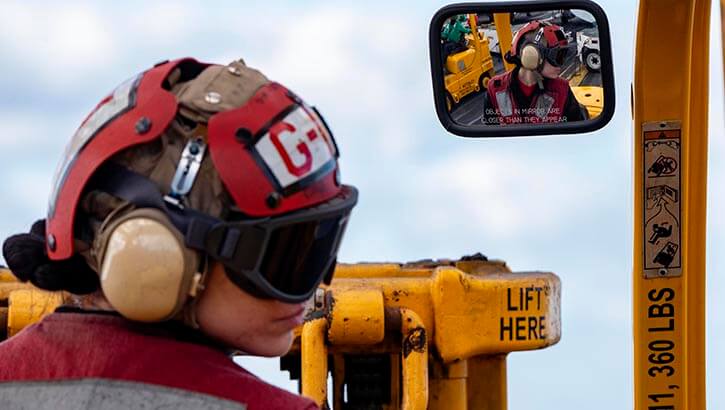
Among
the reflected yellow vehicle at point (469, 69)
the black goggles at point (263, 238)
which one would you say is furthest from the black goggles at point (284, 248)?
the reflected yellow vehicle at point (469, 69)

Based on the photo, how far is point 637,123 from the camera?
4652 mm

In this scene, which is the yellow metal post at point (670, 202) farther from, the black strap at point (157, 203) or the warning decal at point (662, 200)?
the black strap at point (157, 203)

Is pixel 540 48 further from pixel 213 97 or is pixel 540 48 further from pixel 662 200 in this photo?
pixel 213 97

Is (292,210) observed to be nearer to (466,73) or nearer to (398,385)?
(466,73)

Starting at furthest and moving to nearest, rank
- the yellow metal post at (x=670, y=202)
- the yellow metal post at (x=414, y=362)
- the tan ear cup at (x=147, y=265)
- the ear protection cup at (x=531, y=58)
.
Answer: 1. the yellow metal post at (x=414, y=362)
2. the yellow metal post at (x=670, y=202)
3. the ear protection cup at (x=531, y=58)
4. the tan ear cup at (x=147, y=265)

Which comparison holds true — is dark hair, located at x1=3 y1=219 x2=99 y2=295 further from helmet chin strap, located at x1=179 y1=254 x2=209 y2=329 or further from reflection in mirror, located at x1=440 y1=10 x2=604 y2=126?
reflection in mirror, located at x1=440 y1=10 x2=604 y2=126

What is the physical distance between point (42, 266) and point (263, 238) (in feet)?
1.40

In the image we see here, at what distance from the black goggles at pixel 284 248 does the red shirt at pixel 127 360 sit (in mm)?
133

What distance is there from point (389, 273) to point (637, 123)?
0.93 meters

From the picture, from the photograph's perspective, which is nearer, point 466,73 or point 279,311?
point 279,311

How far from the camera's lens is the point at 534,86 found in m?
4.30

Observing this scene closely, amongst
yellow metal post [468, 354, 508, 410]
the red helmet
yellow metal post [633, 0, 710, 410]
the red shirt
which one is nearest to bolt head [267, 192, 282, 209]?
the red helmet

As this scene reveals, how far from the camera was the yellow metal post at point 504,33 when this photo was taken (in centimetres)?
Result: 425

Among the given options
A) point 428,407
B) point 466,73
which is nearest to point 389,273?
Answer: point 428,407
